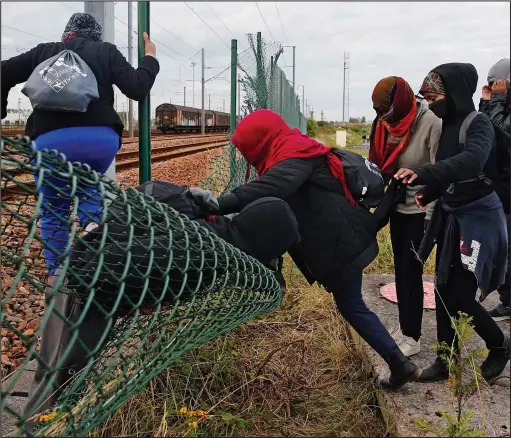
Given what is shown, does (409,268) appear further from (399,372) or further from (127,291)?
(127,291)

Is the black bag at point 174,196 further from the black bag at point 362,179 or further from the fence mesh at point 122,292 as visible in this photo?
the black bag at point 362,179

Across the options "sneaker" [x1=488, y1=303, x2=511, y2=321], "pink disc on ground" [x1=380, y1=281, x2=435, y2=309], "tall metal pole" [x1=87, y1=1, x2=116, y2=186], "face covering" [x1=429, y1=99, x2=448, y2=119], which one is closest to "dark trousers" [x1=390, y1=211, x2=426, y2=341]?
"face covering" [x1=429, y1=99, x2=448, y2=119]

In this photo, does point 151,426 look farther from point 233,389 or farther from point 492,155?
point 492,155

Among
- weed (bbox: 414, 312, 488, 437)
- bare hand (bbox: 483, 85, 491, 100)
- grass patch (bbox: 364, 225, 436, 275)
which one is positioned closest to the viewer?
weed (bbox: 414, 312, 488, 437)

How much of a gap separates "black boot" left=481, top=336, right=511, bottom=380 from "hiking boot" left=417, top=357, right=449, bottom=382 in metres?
0.18

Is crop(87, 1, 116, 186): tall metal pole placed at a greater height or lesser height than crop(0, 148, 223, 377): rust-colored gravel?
greater

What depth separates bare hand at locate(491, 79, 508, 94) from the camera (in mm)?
3466

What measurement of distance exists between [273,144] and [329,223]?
1.54ft

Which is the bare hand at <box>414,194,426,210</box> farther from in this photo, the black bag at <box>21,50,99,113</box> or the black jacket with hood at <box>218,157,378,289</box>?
the black bag at <box>21,50,99,113</box>

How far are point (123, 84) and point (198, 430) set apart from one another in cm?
182

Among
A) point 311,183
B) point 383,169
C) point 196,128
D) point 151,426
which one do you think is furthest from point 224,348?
point 196,128

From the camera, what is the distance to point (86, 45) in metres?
3.02

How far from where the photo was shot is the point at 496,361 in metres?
2.77

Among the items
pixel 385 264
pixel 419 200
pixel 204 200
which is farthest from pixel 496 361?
pixel 385 264
